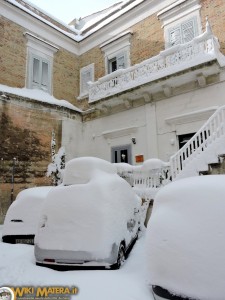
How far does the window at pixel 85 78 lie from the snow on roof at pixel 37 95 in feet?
4.02

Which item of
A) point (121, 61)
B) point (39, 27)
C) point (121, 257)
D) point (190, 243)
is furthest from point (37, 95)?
point (190, 243)

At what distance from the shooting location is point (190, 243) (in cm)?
272

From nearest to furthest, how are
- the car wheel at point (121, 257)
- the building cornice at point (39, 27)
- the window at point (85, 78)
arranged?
the car wheel at point (121, 257) < the building cornice at point (39, 27) < the window at point (85, 78)

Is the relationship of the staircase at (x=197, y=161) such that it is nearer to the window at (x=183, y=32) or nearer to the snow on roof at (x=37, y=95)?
the window at (x=183, y=32)

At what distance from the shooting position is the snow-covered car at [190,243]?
100 inches

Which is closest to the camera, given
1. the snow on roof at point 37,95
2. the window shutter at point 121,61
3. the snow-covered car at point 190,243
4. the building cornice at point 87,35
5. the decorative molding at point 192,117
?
the snow-covered car at point 190,243

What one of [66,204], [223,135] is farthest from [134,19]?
[66,204]

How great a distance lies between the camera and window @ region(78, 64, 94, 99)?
1588 centimetres

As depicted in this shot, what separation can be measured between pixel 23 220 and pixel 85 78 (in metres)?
12.1

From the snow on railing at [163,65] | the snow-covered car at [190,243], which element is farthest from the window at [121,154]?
the snow-covered car at [190,243]

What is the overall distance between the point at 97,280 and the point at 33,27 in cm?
1495

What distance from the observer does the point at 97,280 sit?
3.70 m

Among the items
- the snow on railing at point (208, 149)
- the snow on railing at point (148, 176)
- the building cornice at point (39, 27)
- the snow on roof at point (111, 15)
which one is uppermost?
the snow on roof at point (111, 15)

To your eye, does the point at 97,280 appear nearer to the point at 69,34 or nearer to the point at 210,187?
the point at 210,187
